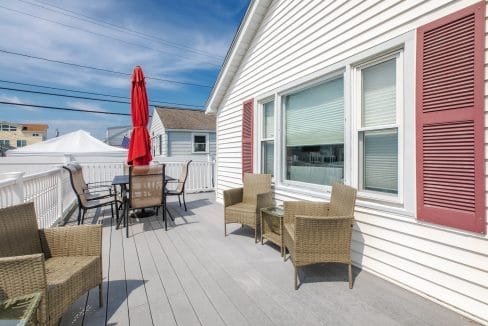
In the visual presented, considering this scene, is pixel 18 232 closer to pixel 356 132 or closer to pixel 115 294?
pixel 115 294

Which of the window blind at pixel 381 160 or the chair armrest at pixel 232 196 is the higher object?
the window blind at pixel 381 160

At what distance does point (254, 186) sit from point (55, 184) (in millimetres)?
3865

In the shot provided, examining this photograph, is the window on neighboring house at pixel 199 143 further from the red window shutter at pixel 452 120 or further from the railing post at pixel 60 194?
the red window shutter at pixel 452 120

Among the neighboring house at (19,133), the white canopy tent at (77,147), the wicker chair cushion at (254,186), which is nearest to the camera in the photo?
the wicker chair cushion at (254,186)

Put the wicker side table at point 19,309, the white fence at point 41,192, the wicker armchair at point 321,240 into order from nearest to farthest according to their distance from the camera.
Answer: the wicker side table at point 19,309
the wicker armchair at point 321,240
the white fence at point 41,192

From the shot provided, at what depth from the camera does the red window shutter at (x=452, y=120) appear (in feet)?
6.40

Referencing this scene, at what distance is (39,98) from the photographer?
16062 mm

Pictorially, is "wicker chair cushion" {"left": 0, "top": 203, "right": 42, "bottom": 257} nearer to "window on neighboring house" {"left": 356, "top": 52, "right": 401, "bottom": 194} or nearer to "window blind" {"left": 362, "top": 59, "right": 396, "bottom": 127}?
"window on neighboring house" {"left": 356, "top": 52, "right": 401, "bottom": 194}

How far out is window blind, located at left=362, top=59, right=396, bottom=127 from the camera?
2.63m

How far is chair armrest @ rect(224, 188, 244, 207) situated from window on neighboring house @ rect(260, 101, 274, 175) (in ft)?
2.66

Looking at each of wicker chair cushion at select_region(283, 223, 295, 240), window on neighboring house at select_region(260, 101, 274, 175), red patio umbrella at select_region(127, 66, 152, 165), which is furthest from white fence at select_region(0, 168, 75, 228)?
window on neighboring house at select_region(260, 101, 274, 175)

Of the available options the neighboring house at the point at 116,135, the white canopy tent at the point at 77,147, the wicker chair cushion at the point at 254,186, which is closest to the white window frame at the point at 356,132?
the wicker chair cushion at the point at 254,186

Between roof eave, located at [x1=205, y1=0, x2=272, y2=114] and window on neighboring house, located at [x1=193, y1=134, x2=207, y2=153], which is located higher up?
roof eave, located at [x1=205, y1=0, x2=272, y2=114]

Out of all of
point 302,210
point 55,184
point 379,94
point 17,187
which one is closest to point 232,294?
point 302,210
